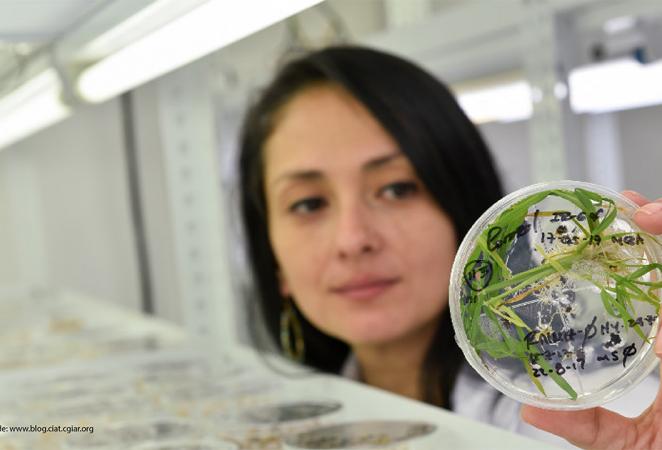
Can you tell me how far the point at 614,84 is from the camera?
1726mm

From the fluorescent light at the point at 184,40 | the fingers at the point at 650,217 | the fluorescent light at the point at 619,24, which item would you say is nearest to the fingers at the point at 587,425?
the fingers at the point at 650,217

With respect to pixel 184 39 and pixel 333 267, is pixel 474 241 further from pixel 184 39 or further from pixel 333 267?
pixel 333 267

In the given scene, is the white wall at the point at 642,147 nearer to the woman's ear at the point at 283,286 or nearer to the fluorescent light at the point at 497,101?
the fluorescent light at the point at 497,101

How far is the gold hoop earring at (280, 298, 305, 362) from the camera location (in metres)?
1.64

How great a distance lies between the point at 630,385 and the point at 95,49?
780 millimetres

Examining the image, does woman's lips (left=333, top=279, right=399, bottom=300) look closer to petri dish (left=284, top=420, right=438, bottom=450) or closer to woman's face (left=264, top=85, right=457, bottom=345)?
woman's face (left=264, top=85, right=457, bottom=345)

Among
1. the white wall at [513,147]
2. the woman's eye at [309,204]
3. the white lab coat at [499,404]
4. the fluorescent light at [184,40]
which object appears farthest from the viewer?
the white wall at [513,147]

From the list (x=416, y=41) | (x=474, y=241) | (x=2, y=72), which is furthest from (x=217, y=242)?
(x=474, y=241)

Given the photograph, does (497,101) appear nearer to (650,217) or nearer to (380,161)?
(380,161)

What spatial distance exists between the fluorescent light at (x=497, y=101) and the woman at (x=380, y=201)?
72cm

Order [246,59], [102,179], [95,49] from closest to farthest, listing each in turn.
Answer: [95,49] → [246,59] → [102,179]

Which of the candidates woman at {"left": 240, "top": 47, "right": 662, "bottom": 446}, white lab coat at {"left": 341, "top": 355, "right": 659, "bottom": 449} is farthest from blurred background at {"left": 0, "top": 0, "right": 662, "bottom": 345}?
white lab coat at {"left": 341, "top": 355, "right": 659, "bottom": 449}

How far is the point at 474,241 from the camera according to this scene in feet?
2.04

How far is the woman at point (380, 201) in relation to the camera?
1319mm
